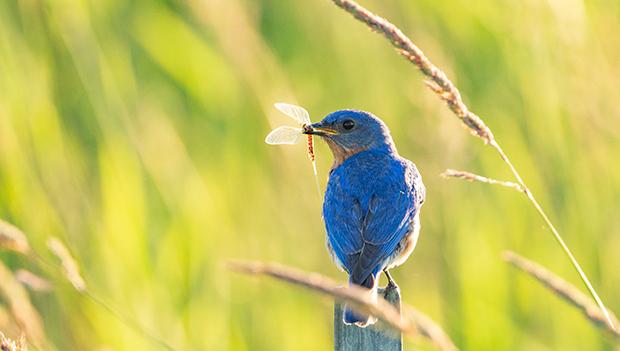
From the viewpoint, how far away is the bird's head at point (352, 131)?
4.60 meters

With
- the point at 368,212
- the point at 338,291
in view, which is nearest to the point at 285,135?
the point at 368,212

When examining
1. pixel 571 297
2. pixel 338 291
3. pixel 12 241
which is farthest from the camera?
pixel 12 241

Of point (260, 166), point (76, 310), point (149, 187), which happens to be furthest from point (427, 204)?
point (76, 310)

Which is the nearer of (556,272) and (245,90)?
(556,272)

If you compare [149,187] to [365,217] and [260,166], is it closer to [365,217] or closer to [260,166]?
[260,166]

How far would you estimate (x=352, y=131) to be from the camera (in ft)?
15.2

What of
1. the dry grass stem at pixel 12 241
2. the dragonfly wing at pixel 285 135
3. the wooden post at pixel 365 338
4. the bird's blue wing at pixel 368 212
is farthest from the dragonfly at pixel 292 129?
the dry grass stem at pixel 12 241

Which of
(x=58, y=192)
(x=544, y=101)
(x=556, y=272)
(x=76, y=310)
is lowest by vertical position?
(x=76, y=310)

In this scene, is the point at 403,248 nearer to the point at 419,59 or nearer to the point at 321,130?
the point at 321,130

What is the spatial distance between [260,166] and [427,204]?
805mm

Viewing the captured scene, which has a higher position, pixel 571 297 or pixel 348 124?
pixel 348 124

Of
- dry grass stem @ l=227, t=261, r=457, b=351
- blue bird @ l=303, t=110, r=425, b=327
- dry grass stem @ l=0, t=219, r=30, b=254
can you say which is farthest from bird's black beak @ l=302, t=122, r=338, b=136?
dry grass stem @ l=227, t=261, r=457, b=351

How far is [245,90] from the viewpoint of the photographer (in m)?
5.33

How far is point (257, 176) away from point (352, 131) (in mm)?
679
